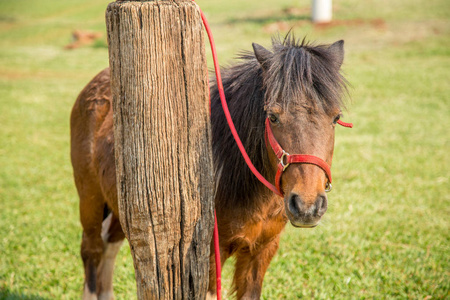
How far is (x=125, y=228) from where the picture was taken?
204cm

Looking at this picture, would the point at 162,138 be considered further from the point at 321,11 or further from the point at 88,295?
the point at 321,11

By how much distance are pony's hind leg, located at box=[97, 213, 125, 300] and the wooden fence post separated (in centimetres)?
192

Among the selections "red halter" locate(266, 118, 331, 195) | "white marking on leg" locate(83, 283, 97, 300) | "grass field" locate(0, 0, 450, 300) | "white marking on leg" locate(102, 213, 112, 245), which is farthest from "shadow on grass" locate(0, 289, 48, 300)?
"red halter" locate(266, 118, 331, 195)

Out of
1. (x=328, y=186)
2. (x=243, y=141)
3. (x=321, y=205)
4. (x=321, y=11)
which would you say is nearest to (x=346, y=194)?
(x=243, y=141)

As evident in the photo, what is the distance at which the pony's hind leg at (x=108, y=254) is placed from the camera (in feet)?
12.5

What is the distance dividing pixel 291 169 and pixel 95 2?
40238 mm

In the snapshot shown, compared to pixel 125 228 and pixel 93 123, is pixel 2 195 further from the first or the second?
pixel 125 228

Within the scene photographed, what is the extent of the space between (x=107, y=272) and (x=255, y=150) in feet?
6.94

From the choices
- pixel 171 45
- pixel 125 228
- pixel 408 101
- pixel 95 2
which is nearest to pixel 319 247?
pixel 125 228

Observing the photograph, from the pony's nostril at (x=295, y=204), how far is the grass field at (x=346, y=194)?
0.65 meters

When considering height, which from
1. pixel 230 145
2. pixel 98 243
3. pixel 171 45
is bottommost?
pixel 98 243

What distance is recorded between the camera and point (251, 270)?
2953 millimetres

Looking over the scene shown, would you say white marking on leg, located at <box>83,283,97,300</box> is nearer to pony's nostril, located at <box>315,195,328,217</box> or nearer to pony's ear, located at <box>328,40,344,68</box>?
pony's nostril, located at <box>315,195,328,217</box>

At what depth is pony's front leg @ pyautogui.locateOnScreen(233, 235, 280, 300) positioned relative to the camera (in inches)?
115
